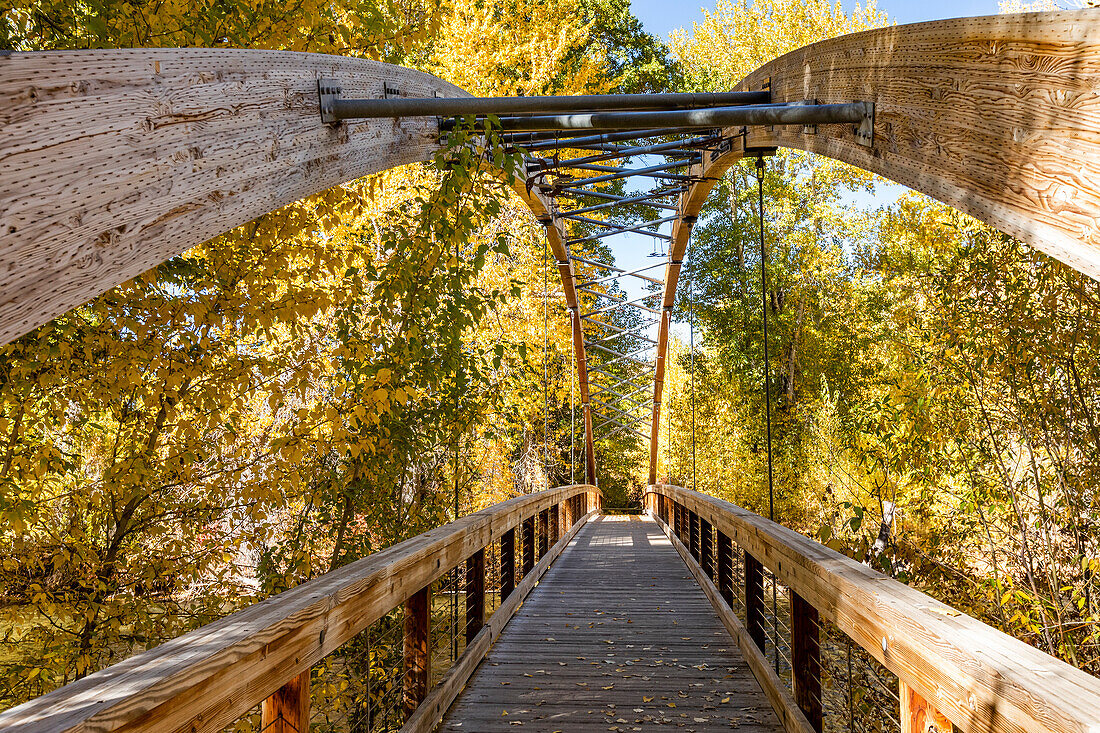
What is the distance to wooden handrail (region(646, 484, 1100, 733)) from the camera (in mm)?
1049

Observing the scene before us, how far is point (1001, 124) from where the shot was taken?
178 cm

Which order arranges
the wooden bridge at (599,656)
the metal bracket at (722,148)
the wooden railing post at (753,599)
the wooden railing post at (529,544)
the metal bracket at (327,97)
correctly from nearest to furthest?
the wooden bridge at (599,656) < the metal bracket at (327,97) < the wooden railing post at (753,599) < the wooden railing post at (529,544) < the metal bracket at (722,148)

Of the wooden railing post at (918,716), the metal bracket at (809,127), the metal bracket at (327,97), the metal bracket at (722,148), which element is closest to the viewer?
the wooden railing post at (918,716)

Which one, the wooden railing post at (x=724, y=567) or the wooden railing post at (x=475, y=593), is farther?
the wooden railing post at (x=724, y=567)

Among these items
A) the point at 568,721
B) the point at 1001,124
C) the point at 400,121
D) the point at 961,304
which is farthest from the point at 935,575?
the point at 400,121

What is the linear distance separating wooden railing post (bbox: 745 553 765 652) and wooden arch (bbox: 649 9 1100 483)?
1903 millimetres

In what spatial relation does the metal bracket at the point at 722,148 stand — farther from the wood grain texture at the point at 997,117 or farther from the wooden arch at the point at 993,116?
the wood grain texture at the point at 997,117

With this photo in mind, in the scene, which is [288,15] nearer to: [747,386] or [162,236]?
[162,236]

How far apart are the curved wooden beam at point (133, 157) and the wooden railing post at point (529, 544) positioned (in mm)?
3734

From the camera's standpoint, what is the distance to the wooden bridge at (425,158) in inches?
49.6

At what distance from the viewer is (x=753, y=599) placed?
3455 mm

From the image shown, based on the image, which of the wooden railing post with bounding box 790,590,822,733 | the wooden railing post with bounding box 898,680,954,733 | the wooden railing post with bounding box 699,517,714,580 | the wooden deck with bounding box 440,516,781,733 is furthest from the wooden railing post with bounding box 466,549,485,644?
the wooden railing post with bounding box 699,517,714,580

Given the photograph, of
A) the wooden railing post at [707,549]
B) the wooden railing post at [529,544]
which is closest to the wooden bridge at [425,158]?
the wooden railing post at [529,544]

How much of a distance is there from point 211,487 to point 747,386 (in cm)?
1541
